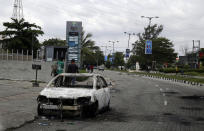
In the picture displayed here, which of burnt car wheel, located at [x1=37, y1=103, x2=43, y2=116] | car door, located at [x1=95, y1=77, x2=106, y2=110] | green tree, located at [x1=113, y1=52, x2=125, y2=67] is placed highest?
green tree, located at [x1=113, y1=52, x2=125, y2=67]

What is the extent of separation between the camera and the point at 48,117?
9195 mm

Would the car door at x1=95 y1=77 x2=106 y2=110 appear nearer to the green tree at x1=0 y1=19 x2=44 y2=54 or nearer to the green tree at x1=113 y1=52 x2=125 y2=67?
the green tree at x1=0 y1=19 x2=44 y2=54

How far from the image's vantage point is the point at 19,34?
53438 mm

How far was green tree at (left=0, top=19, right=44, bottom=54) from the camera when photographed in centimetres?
5178

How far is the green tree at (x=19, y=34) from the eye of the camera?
170 feet

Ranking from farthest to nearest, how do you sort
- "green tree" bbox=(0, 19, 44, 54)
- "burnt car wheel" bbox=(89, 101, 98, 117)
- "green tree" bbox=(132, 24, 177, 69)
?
"green tree" bbox=(132, 24, 177, 69) < "green tree" bbox=(0, 19, 44, 54) < "burnt car wheel" bbox=(89, 101, 98, 117)

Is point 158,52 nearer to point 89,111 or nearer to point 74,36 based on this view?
point 74,36

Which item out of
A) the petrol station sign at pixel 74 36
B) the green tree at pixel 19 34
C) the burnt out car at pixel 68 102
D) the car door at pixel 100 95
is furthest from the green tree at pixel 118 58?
the burnt out car at pixel 68 102

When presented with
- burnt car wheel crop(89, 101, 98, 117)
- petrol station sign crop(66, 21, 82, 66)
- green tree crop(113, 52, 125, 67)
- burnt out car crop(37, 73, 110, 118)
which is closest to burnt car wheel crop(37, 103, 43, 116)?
burnt out car crop(37, 73, 110, 118)

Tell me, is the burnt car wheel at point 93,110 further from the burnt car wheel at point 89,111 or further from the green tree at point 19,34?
the green tree at point 19,34

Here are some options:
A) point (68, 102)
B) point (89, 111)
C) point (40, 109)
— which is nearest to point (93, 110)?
point (89, 111)

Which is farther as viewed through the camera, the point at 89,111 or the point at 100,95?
the point at 100,95

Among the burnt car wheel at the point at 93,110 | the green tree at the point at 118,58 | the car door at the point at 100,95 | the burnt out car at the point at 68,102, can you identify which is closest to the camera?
the burnt out car at the point at 68,102

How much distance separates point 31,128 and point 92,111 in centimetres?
204
